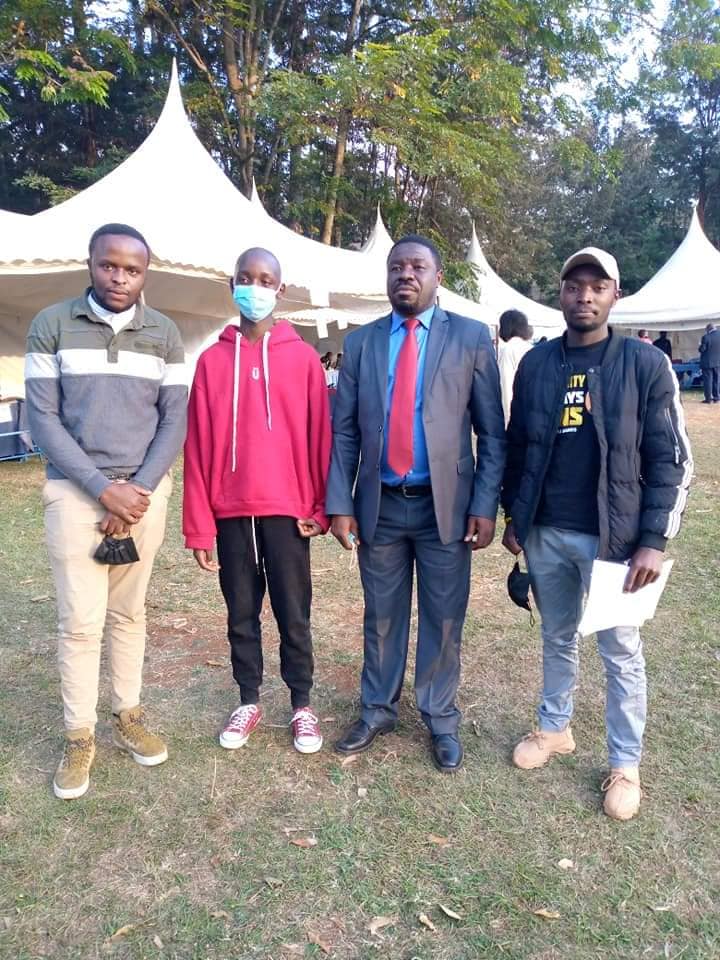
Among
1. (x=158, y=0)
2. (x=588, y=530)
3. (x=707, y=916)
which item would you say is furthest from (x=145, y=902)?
(x=158, y=0)

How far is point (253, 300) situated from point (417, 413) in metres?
0.81

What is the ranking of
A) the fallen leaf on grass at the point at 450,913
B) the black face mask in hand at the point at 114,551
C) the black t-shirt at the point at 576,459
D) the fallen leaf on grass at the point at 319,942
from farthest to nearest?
the black face mask in hand at the point at 114,551 < the black t-shirt at the point at 576,459 < the fallen leaf on grass at the point at 450,913 < the fallen leaf on grass at the point at 319,942

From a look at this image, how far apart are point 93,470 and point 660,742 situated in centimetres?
268

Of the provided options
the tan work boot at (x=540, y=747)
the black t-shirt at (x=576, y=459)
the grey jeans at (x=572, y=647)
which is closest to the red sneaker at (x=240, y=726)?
the tan work boot at (x=540, y=747)

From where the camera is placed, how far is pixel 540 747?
3002 mm

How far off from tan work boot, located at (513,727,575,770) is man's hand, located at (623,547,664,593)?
850 millimetres

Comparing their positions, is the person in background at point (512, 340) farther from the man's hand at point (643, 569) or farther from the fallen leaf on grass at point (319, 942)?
the fallen leaf on grass at point (319, 942)

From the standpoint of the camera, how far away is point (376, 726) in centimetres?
318

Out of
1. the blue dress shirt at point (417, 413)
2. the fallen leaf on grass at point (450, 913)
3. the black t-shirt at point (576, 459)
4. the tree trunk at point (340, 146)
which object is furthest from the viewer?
the tree trunk at point (340, 146)

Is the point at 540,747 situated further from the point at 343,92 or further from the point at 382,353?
the point at 343,92

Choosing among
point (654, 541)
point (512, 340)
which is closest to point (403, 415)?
point (654, 541)

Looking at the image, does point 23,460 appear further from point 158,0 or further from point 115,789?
point 158,0

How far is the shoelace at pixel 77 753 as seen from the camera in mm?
2838

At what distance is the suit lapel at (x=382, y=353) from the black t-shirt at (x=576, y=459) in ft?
2.31
